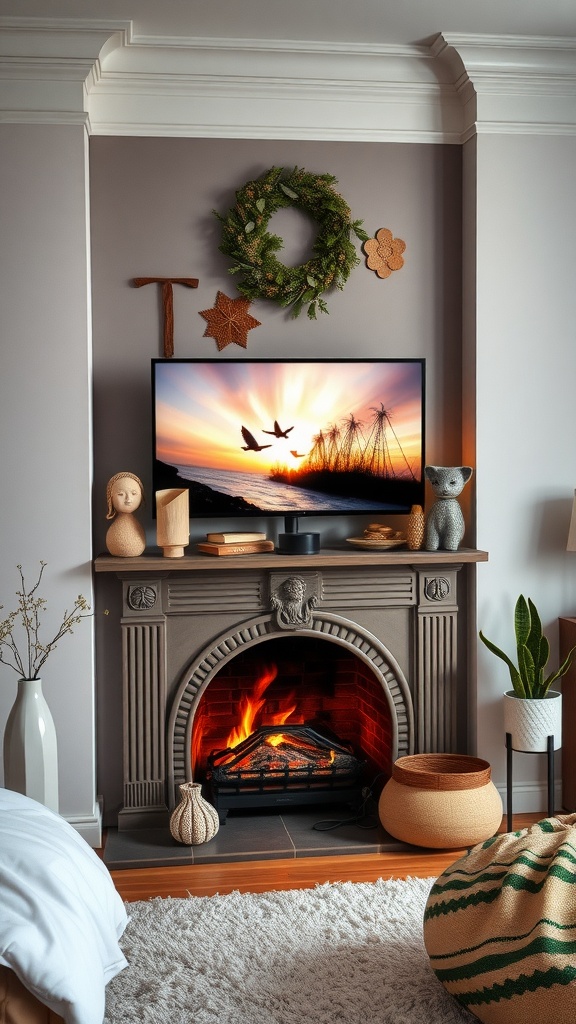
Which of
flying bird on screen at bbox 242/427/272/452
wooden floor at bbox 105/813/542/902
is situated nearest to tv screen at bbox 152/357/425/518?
flying bird on screen at bbox 242/427/272/452

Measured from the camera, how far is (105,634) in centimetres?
371

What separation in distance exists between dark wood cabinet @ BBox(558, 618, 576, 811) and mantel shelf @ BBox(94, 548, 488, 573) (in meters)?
0.48

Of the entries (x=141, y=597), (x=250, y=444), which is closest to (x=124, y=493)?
(x=141, y=597)

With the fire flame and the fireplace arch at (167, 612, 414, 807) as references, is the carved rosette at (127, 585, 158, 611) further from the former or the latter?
the fire flame

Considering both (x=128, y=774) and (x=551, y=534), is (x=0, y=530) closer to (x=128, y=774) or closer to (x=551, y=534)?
(x=128, y=774)

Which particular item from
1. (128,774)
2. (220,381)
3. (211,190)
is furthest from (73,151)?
(128,774)

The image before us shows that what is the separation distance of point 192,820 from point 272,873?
36 centimetres

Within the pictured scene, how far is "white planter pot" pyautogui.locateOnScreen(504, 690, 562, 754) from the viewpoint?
3529 millimetres

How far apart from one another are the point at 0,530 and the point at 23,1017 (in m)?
1.90

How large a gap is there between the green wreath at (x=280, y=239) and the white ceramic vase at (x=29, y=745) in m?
1.75

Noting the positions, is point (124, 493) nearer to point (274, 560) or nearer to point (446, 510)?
point (274, 560)

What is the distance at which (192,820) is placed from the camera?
3469mm

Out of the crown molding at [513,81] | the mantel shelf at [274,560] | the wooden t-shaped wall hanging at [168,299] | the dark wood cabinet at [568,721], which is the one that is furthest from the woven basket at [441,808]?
the crown molding at [513,81]

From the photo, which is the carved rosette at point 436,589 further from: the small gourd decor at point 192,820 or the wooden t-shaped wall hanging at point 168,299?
the wooden t-shaped wall hanging at point 168,299
